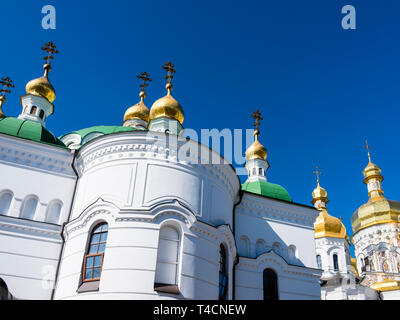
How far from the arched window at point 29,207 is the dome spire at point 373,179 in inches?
1358

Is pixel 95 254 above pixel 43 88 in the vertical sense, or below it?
below

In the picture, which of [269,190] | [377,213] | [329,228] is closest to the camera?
[269,190]

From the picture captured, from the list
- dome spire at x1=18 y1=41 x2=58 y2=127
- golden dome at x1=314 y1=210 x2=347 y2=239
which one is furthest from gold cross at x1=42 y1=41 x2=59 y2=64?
golden dome at x1=314 y1=210 x2=347 y2=239

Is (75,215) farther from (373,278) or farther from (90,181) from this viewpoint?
(373,278)

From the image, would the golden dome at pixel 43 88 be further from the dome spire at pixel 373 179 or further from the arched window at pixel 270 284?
the dome spire at pixel 373 179

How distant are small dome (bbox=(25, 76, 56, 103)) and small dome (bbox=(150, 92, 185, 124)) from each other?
19.0 feet

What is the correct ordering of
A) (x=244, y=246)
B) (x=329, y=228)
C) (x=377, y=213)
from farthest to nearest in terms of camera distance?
(x=377, y=213) < (x=329, y=228) < (x=244, y=246)

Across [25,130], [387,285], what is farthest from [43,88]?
[387,285]

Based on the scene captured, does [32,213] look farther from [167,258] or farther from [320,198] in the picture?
[320,198]

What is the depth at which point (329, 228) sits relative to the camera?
Answer: 30875 mm

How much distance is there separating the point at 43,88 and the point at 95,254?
34.9ft

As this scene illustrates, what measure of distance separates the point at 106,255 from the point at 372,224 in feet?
107

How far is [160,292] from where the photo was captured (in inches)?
389

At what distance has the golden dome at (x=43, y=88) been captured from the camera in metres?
18.2
